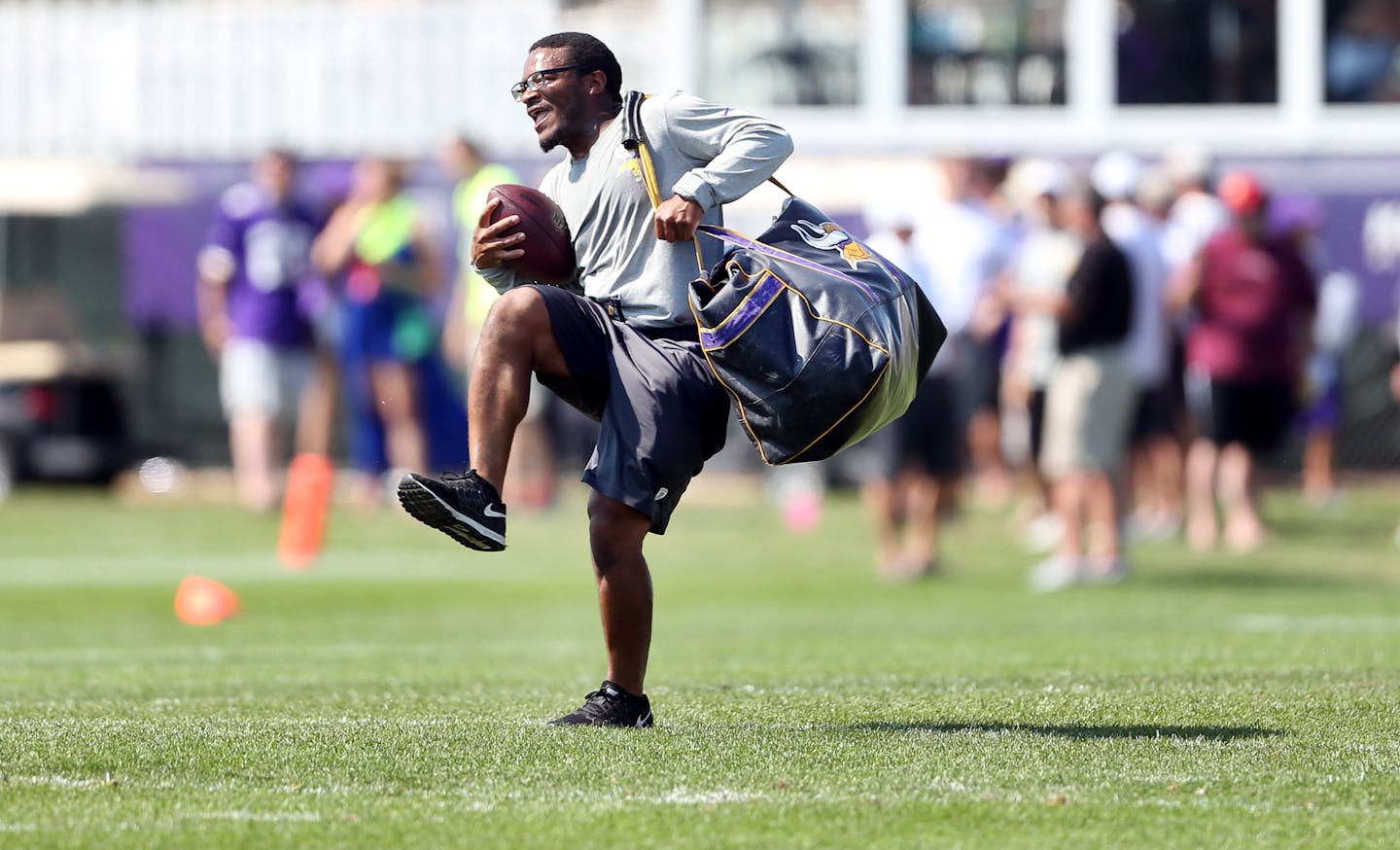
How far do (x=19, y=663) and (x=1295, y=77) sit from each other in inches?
557

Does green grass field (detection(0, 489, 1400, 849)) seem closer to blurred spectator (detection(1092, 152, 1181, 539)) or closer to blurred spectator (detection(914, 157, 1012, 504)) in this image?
blurred spectator (detection(1092, 152, 1181, 539))

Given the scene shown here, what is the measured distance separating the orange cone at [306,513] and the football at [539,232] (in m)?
8.17

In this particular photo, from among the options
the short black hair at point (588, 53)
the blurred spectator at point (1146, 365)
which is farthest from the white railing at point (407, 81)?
the short black hair at point (588, 53)

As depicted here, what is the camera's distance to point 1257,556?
14.8 m

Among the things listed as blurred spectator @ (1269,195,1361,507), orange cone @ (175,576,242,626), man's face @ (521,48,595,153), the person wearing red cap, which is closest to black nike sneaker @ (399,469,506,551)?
man's face @ (521,48,595,153)

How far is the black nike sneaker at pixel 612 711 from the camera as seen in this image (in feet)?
19.8

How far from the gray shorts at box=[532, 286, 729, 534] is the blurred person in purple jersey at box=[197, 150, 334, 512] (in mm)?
10213

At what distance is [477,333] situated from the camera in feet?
49.5

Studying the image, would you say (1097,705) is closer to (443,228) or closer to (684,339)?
(684,339)

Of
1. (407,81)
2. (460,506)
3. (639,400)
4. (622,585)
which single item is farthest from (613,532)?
(407,81)

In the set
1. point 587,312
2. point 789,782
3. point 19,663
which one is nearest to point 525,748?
point 789,782

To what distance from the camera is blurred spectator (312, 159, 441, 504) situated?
15852 millimetres

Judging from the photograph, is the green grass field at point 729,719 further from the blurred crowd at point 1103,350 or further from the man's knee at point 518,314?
the man's knee at point 518,314

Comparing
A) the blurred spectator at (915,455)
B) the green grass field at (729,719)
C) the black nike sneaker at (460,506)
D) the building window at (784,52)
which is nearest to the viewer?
the green grass field at (729,719)
